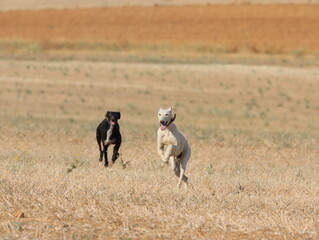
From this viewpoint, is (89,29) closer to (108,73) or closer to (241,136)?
(108,73)

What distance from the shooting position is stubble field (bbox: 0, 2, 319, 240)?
8.13 metres

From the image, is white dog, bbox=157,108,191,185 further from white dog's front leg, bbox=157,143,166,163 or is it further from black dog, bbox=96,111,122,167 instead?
black dog, bbox=96,111,122,167

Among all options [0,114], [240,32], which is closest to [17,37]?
[240,32]

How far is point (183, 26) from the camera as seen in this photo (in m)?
74.1

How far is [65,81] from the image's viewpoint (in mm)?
38375

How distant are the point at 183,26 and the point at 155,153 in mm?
56935

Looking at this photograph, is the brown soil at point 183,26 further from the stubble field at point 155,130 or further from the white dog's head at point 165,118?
the white dog's head at point 165,118

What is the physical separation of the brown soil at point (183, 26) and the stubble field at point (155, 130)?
30cm

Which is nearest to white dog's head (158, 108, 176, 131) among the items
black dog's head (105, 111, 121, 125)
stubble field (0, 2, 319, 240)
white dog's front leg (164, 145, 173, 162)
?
white dog's front leg (164, 145, 173, 162)

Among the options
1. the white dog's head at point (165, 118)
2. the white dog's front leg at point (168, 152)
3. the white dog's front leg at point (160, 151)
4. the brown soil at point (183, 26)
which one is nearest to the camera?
the white dog's head at point (165, 118)

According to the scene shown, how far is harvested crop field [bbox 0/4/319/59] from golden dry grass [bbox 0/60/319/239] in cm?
1735

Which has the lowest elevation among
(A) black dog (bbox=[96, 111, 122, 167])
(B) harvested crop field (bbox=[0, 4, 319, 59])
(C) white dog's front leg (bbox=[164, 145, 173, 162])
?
(C) white dog's front leg (bbox=[164, 145, 173, 162])

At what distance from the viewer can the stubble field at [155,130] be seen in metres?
8.13

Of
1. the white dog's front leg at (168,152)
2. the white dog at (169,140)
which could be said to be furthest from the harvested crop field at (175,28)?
the white dog's front leg at (168,152)
